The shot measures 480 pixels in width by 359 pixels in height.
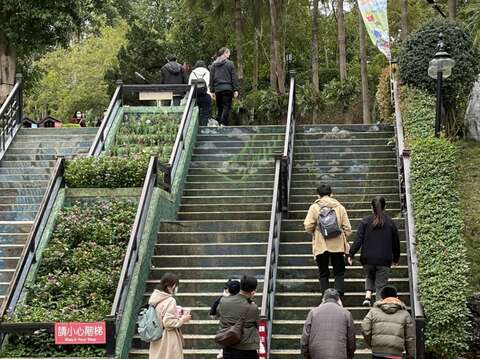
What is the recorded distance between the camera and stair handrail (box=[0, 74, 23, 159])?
17156 millimetres

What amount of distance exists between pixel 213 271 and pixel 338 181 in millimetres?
3983

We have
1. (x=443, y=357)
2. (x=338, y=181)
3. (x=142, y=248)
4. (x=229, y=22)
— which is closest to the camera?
(x=443, y=357)

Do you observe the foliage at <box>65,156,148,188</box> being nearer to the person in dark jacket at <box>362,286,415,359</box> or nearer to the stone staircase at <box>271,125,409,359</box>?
the stone staircase at <box>271,125,409,359</box>

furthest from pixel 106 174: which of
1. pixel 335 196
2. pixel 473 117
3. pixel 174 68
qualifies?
pixel 473 117

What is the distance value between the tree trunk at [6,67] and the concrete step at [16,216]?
31.1ft

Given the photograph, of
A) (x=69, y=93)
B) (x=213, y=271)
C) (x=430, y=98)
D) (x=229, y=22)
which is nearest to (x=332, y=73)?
(x=229, y=22)

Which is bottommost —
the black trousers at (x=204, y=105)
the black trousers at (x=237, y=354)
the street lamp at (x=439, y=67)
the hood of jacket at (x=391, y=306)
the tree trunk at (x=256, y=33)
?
the black trousers at (x=237, y=354)

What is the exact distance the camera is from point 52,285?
11578 mm

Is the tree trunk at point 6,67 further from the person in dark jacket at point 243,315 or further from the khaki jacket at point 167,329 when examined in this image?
the person in dark jacket at point 243,315

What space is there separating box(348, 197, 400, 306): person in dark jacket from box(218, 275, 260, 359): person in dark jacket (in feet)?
7.93

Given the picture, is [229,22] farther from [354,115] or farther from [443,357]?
[443,357]

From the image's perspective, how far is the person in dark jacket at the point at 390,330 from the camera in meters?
8.39

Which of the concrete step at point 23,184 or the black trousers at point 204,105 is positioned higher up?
the black trousers at point 204,105

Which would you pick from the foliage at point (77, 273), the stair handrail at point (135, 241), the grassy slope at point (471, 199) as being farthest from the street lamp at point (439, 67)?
the foliage at point (77, 273)
